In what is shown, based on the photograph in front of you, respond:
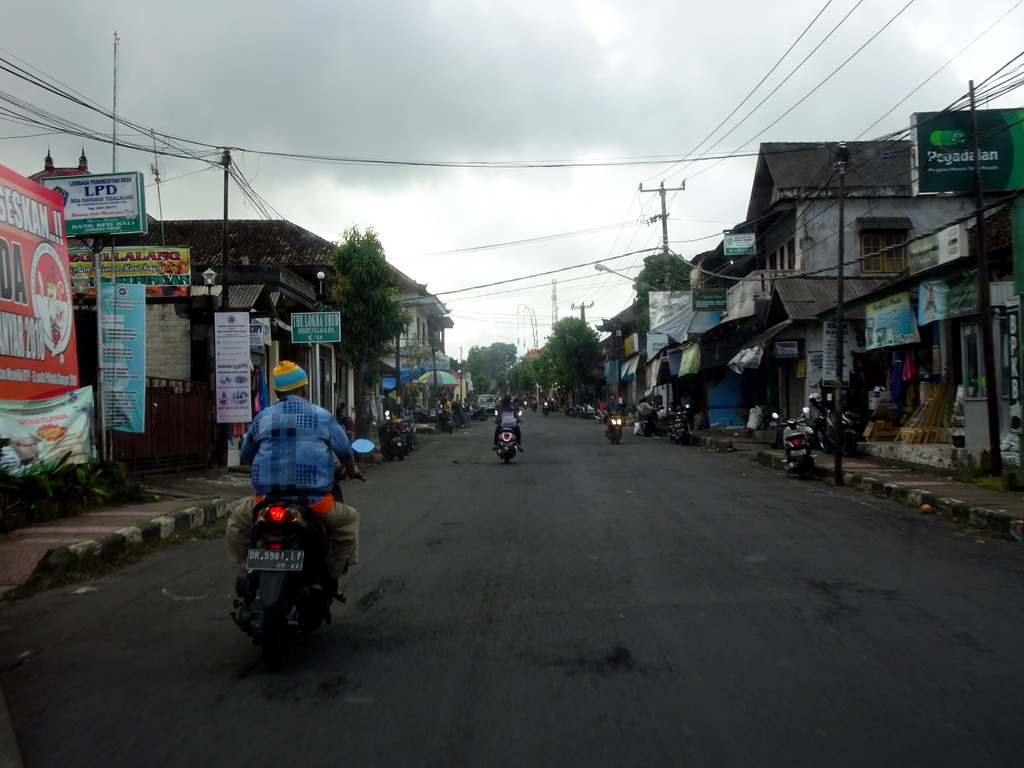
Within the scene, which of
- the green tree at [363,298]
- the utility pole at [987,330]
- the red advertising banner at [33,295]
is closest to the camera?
the red advertising banner at [33,295]

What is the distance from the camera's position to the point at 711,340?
32.6 m

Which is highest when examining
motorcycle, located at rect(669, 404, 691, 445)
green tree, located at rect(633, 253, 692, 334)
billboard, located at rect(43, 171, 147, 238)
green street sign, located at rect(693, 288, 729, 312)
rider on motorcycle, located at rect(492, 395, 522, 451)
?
green tree, located at rect(633, 253, 692, 334)

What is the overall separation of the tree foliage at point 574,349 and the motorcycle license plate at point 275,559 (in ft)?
227

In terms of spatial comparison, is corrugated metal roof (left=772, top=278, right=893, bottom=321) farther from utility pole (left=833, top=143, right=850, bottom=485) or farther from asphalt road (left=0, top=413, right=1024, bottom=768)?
asphalt road (left=0, top=413, right=1024, bottom=768)

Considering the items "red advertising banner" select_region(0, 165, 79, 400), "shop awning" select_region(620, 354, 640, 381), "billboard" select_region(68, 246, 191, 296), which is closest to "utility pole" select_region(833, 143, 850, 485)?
"red advertising banner" select_region(0, 165, 79, 400)

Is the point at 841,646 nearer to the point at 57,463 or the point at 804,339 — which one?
the point at 57,463

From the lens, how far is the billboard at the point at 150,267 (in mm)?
17531

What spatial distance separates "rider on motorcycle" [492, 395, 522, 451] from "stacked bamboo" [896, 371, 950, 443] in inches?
319

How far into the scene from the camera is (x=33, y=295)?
10609mm

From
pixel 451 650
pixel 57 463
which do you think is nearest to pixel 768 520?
pixel 451 650

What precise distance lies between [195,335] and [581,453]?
990 centimetres

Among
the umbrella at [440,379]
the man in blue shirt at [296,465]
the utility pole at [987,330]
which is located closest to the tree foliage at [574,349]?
the umbrella at [440,379]

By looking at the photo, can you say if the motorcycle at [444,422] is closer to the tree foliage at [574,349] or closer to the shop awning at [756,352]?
the shop awning at [756,352]

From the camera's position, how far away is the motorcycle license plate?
4.85 m
